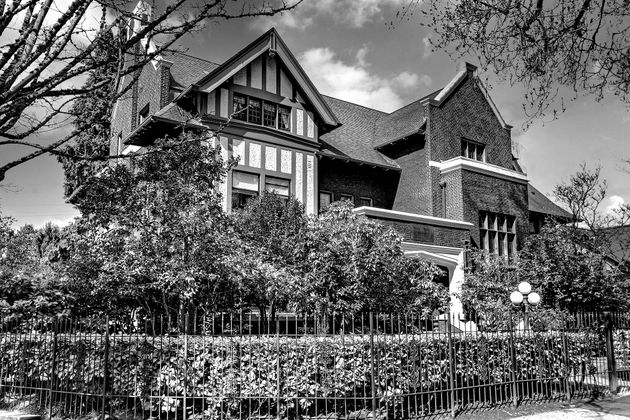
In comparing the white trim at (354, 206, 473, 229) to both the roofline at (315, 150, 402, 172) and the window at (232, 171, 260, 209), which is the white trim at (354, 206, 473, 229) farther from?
the window at (232, 171, 260, 209)

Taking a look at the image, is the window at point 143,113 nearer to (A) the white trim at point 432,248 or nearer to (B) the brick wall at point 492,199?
(A) the white trim at point 432,248

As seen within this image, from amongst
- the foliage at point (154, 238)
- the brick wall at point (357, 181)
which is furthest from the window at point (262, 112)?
the foliage at point (154, 238)

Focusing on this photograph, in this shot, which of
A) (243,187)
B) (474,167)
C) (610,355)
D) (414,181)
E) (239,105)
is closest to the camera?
(610,355)

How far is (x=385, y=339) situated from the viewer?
8.85 meters

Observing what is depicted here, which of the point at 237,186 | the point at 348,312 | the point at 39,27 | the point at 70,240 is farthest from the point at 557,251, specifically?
the point at 39,27

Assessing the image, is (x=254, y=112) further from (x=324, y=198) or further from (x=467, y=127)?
(x=467, y=127)

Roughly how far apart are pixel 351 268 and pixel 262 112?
28.0ft

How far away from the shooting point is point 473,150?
24.7 meters

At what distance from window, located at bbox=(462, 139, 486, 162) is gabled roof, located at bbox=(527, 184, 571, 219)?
4367mm

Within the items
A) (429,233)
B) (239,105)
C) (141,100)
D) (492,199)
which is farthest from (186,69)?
(492,199)

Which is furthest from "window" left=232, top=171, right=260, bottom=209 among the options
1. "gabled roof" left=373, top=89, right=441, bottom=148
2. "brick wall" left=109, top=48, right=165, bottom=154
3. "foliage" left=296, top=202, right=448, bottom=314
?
"gabled roof" left=373, top=89, right=441, bottom=148

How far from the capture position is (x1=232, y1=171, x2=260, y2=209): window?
1733cm

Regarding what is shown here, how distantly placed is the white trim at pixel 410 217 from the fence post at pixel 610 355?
25.3 ft

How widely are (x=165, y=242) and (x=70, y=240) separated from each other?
243 centimetres
